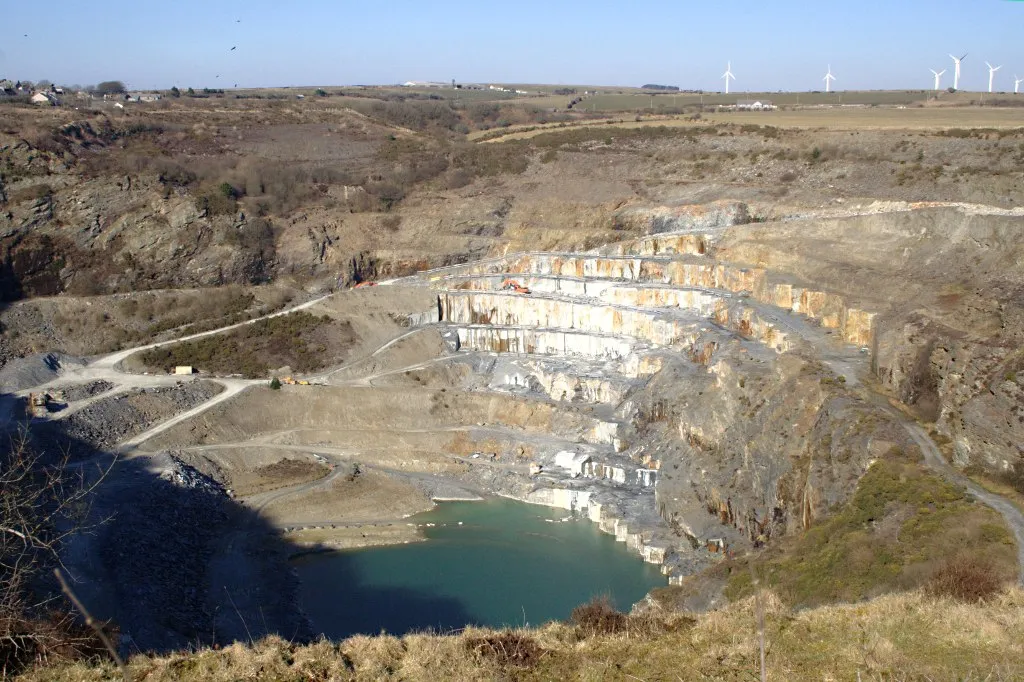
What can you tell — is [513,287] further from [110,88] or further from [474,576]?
[110,88]

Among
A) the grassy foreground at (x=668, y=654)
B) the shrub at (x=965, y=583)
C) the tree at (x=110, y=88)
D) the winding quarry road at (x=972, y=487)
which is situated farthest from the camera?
the tree at (x=110, y=88)

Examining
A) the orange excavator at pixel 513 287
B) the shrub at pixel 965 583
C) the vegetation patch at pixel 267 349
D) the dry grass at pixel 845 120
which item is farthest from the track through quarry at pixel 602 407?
the dry grass at pixel 845 120

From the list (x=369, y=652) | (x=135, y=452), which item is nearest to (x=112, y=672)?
(x=369, y=652)

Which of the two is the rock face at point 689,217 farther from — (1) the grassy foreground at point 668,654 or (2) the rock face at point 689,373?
(1) the grassy foreground at point 668,654

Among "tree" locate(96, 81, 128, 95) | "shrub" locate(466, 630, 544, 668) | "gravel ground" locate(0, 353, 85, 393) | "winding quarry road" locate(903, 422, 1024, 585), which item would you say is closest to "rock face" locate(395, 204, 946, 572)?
"winding quarry road" locate(903, 422, 1024, 585)

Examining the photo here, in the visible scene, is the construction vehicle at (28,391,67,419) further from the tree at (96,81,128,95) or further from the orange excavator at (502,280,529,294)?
the tree at (96,81,128,95)

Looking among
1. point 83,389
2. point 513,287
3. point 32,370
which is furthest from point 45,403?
point 513,287
